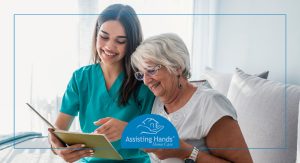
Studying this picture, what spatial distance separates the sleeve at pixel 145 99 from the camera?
1.07 meters

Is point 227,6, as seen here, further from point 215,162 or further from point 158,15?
point 215,162

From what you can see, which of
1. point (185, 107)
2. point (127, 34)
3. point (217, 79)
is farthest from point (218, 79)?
point (127, 34)

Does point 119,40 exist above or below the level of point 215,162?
above

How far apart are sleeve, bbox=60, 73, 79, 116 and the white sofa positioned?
0.30 meters

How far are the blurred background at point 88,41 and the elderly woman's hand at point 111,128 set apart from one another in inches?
2.4

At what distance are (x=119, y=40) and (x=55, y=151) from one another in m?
0.30

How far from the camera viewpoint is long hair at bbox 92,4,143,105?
41.8 inches

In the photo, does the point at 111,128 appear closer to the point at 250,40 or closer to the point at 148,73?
the point at 148,73

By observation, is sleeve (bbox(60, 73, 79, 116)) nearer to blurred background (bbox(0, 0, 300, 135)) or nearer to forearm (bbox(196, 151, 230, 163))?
blurred background (bbox(0, 0, 300, 135))

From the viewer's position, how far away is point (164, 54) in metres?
1.04

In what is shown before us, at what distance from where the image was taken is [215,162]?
1.08 meters

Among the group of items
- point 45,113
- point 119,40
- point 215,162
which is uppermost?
point 119,40

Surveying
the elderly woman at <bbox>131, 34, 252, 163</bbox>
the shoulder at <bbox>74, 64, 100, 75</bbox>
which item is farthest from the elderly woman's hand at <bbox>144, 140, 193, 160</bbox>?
the shoulder at <bbox>74, 64, 100, 75</bbox>

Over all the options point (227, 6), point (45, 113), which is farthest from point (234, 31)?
point (45, 113)
